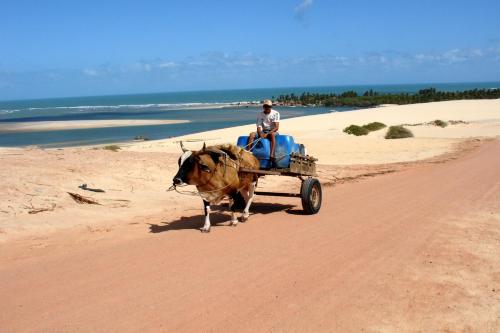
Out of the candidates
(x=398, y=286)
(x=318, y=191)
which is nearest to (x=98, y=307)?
(x=398, y=286)

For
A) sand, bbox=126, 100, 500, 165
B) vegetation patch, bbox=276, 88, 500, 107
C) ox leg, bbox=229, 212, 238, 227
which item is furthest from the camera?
vegetation patch, bbox=276, 88, 500, 107

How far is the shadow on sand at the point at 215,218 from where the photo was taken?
11.0m

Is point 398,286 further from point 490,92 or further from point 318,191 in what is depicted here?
point 490,92

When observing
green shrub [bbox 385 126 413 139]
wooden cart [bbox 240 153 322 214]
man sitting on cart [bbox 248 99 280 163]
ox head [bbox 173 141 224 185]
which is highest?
man sitting on cart [bbox 248 99 280 163]

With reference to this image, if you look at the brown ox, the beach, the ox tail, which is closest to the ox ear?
the brown ox

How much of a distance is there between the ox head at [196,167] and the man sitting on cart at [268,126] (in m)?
1.92

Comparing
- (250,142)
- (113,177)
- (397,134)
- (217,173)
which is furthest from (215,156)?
(397,134)

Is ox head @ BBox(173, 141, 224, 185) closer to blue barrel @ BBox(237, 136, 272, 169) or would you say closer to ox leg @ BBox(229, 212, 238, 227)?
ox leg @ BBox(229, 212, 238, 227)

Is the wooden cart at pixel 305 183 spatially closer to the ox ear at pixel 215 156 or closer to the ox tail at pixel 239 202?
the ox tail at pixel 239 202

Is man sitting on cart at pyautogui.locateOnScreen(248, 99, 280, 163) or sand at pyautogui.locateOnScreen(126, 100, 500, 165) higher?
man sitting on cart at pyautogui.locateOnScreen(248, 99, 280, 163)

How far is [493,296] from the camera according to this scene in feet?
23.4

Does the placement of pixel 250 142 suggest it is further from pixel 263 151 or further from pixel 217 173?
pixel 217 173

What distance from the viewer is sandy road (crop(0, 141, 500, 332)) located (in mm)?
6434

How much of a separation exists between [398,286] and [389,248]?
1.84 metres
